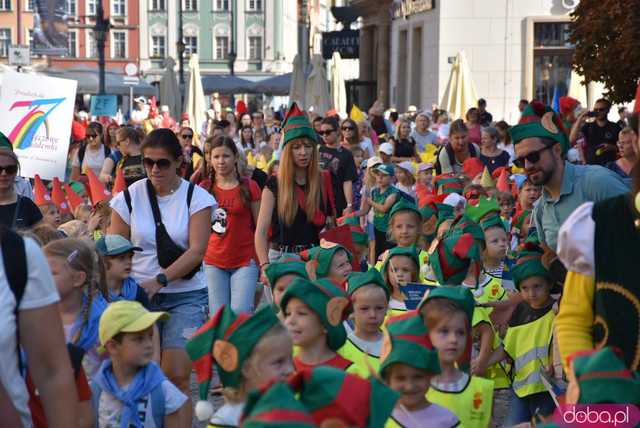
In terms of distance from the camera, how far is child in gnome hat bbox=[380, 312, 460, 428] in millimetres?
5389

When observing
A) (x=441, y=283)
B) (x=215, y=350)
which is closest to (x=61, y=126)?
(x=441, y=283)

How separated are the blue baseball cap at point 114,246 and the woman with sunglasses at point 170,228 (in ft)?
0.86

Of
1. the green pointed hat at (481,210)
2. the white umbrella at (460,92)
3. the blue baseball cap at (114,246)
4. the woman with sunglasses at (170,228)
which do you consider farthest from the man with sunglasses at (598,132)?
the white umbrella at (460,92)

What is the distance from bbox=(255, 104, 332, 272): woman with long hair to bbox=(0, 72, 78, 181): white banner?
3728mm

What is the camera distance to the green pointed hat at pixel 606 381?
150 inches

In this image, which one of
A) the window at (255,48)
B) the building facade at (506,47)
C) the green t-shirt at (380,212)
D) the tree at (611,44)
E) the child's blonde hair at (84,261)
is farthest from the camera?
the window at (255,48)

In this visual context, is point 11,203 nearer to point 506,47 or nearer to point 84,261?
point 84,261

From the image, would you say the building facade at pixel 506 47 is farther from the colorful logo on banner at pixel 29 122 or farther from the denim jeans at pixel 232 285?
the denim jeans at pixel 232 285

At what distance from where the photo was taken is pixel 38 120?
41.8 ft

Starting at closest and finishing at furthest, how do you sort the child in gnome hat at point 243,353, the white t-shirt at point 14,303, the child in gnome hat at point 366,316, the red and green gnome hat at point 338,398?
the red and green gnome hat at point 338,398, the white t-shirt at point 14,303, the child in gnome hat at point 243,353, the child in gnome hat at point 366,316

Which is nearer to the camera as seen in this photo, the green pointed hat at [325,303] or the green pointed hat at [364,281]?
the green pointed hat at [325,303]

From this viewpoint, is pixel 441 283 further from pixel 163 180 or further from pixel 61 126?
pixel 61 126

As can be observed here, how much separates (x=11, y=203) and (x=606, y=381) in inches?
200

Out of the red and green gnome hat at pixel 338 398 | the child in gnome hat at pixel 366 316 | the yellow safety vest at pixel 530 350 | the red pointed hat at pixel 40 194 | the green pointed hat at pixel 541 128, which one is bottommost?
the yellow safety vest at pixel 530 350
